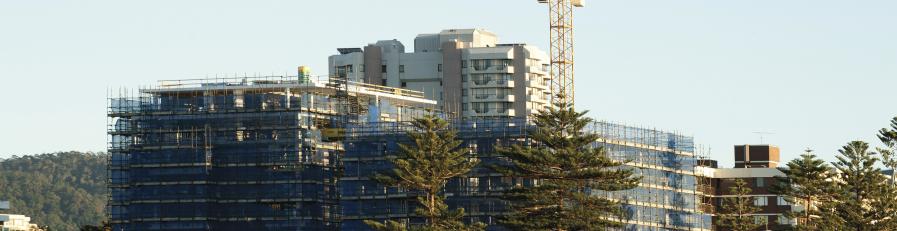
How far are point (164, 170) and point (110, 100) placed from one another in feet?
30.2

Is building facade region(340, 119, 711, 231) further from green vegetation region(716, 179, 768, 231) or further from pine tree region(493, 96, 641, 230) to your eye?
green vegetation region(716, 179, 768, 231)

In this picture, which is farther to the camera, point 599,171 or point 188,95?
point 188,95

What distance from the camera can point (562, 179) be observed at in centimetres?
13575

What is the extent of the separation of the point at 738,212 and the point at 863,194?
45.5 feet

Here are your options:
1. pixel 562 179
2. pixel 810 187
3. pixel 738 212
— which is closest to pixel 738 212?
pixel 738 212

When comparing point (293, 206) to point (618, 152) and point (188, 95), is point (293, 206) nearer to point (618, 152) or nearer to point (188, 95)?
point (188, 95)

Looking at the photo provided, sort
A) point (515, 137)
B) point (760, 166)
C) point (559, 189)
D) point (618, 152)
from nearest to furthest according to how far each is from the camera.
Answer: point (559, 189), point (515, 137), point (618, 152), point (760, 166)

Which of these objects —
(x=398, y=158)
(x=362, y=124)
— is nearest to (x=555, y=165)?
(x=398, y=158)

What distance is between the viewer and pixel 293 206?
154500 millimetres

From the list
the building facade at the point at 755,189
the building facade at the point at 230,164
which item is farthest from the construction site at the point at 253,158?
the building facade at the point at 755,189

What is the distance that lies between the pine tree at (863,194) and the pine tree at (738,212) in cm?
854

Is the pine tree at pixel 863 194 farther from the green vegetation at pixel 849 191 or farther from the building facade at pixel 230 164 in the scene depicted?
the building facade at pixel 230 164

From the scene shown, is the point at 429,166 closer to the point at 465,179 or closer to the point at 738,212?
the point at 465,179

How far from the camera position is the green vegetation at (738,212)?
16738 centimetres
